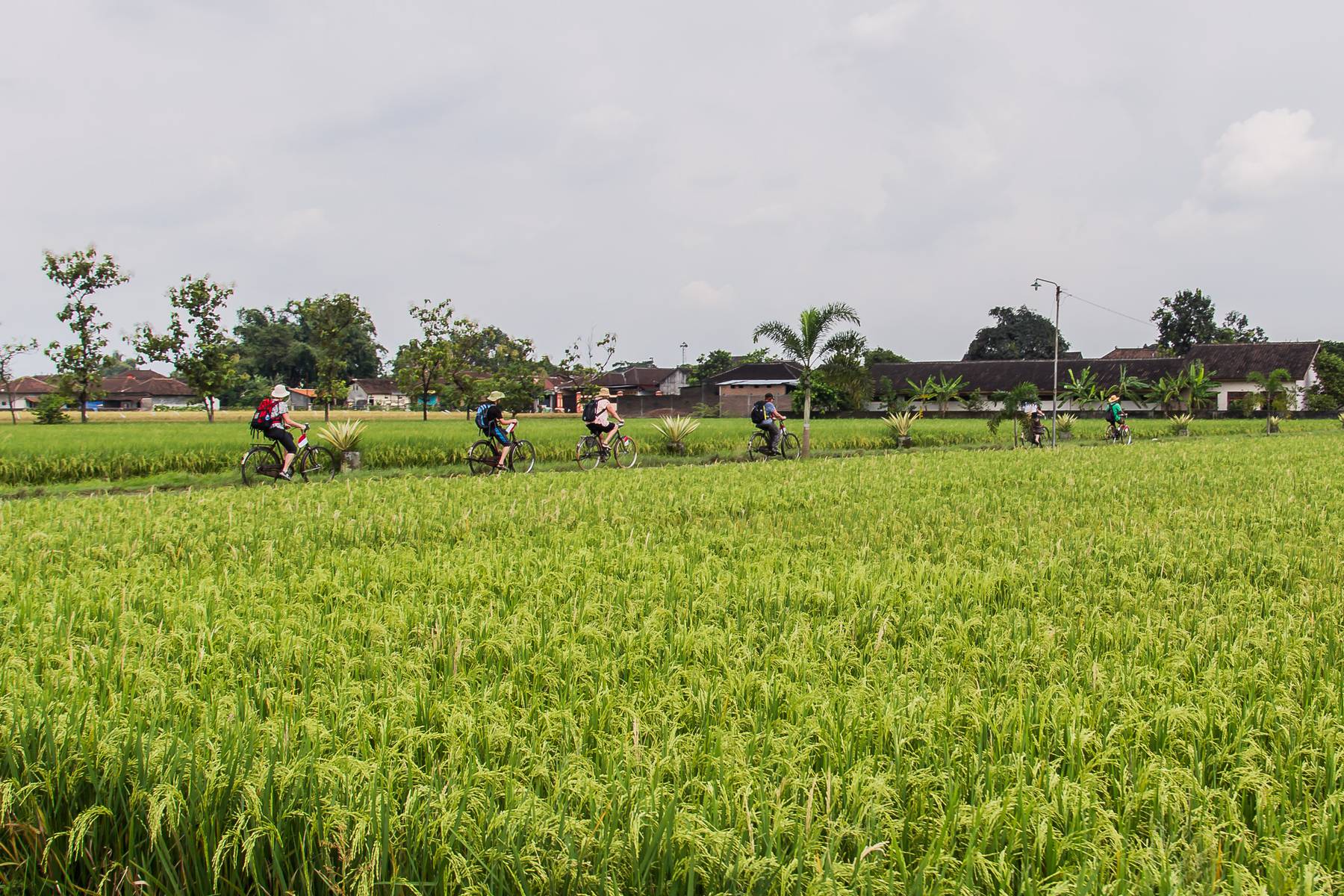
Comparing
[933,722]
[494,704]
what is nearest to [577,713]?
[494,704]

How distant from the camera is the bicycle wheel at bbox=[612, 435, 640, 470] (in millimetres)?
18625

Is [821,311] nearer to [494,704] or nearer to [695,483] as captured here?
[695,483]

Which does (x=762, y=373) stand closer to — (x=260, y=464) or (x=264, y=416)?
(x=260, y=464)

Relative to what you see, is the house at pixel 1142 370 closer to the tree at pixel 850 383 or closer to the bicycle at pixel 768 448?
the tree at pixel 850 383

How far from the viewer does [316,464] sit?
16.1 meters

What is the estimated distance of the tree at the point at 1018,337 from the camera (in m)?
92.3

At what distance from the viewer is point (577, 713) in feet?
8.69

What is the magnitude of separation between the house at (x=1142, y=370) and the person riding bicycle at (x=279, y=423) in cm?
5475

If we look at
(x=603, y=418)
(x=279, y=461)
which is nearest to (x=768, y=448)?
(x=603, y=418)

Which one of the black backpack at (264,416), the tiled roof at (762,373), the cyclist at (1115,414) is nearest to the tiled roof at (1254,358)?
the tiled roof at (762,373)


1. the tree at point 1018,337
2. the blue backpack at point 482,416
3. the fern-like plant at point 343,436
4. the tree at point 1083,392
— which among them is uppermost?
the tree at point 1018,337

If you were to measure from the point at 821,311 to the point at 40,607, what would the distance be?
2294 cm

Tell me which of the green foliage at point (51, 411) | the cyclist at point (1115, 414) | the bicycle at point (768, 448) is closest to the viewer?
the bicycle at point (768, 448)

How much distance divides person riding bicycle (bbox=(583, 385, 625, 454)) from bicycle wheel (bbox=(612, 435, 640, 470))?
0.78ft
